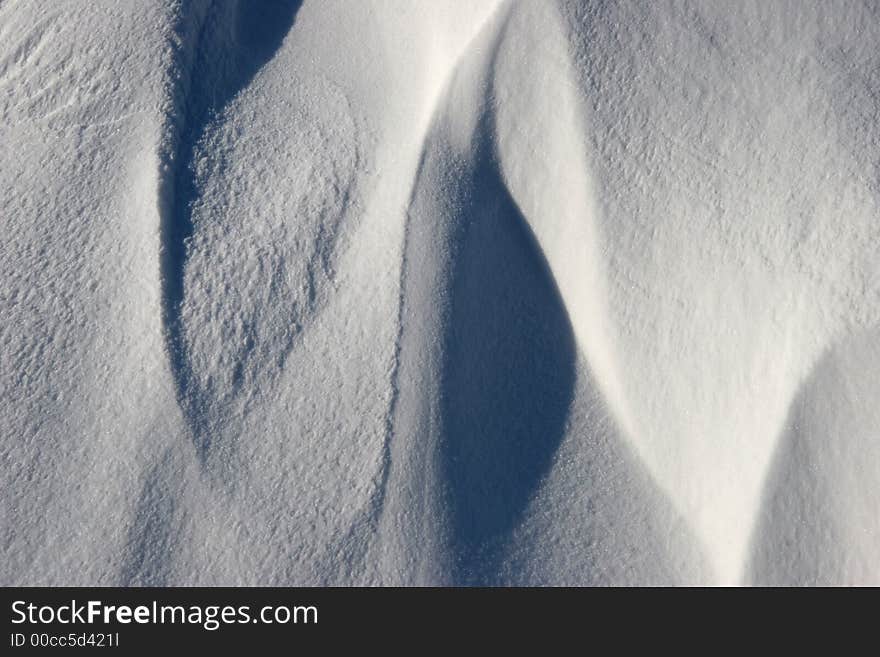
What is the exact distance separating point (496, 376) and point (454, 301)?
0.34ft

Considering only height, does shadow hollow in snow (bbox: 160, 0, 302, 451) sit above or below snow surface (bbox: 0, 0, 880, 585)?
above

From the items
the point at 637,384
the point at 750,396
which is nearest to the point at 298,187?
the point at 637,384

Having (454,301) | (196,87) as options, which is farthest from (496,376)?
(196,87)

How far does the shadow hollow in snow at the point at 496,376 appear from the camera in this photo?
1.04 m

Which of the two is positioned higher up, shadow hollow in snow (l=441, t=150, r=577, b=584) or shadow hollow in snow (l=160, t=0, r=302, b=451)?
shadow hollow in snow (l=160, t=0, r=302, b=451)

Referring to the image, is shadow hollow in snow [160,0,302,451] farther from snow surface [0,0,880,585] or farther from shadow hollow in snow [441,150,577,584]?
shadow hollow in snow [441,150,577,584]

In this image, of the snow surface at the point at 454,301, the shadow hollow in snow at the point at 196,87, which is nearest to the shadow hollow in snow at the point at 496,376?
the snow surface at the point at 454,301

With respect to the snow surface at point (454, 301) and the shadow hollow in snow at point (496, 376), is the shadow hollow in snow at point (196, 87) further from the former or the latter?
the shadow hollow in snow at point (496, 376)

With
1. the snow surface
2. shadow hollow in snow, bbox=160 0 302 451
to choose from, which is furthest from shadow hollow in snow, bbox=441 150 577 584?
shadow hollow in snow, bbox=160 0 302 451

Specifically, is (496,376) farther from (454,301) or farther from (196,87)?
(196,87)

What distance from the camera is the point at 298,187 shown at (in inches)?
44.8

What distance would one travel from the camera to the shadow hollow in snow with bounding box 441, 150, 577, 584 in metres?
1.04

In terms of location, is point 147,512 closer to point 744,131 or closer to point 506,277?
point 506,277

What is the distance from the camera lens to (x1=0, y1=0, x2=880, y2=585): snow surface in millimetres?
1012
